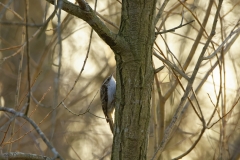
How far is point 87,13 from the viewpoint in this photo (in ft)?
5.24

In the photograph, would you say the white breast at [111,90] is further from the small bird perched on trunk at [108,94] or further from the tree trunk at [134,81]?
the tree trunk at [134,81]

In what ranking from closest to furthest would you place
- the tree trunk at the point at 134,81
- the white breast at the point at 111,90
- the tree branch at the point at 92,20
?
1. the tree branch at the point at 92,20
2. the tree trunk at the point at 134,81
3. the white breast at the point at 111,90

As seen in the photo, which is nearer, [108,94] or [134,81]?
[134,81]

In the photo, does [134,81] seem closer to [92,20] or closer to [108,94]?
[92,20]

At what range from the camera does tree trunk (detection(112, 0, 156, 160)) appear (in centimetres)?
176

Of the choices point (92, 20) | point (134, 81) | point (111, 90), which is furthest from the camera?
point (111, 90)

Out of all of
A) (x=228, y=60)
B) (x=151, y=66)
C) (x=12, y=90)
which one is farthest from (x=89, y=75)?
(x=151, y=66)

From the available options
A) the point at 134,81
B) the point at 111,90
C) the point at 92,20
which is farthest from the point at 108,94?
the point at 92,20

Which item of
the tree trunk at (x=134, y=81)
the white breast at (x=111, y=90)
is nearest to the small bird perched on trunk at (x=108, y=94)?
the white breast at (x=111, y=90)

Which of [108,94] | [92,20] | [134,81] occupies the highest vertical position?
[108,94]

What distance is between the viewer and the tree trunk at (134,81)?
5.78 feet

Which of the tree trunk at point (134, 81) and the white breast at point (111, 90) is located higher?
the white breast at point (111, 90)

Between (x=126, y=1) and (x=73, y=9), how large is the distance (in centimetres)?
31

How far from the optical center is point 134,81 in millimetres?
1763
